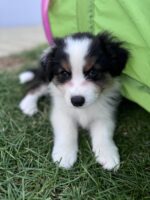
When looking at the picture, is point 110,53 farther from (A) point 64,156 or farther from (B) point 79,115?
(A) point 64,156

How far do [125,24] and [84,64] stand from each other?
16.5 inches

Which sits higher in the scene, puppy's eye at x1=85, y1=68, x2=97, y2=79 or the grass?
puppy's eye at x1=85, y1=68, x2=97, y2=79

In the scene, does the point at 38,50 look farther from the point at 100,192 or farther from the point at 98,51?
the point at 100,192

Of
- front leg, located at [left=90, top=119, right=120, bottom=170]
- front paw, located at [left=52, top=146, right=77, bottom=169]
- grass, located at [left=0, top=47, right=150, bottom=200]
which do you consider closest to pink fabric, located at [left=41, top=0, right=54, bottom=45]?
grass, located at [left=0, top=47, right=150, bottom=200]

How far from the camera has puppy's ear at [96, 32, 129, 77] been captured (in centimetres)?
317

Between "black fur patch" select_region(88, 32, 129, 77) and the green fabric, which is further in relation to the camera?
"black fur patch" select_region(88, 32, 129, 77)

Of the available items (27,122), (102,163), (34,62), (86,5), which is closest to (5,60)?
(34,62)

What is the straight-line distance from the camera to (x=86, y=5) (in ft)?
10.9

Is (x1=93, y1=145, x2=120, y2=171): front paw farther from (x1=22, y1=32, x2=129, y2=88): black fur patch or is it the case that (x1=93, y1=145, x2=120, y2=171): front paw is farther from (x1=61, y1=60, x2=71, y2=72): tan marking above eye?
(x1=61, y1=60, x2=71, y2=72): tan marking above eye

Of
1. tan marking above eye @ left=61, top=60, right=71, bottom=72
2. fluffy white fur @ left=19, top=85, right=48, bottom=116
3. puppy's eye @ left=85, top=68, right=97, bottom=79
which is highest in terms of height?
tan marking above eye @ left=61, top=60, right=71, bottom=72

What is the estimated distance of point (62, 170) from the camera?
9.69 ft

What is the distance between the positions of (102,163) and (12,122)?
36.4 inches

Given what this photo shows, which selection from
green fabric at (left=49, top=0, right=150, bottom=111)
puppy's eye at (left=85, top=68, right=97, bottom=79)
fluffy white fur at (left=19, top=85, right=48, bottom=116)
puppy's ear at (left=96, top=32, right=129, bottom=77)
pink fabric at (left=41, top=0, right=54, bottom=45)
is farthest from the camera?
fluffy white fur at (left=19, top=85, right=48, bottom=116)

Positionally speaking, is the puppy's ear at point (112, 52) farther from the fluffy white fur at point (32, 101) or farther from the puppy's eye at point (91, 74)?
the fluffy white fur at point (32, 101)
